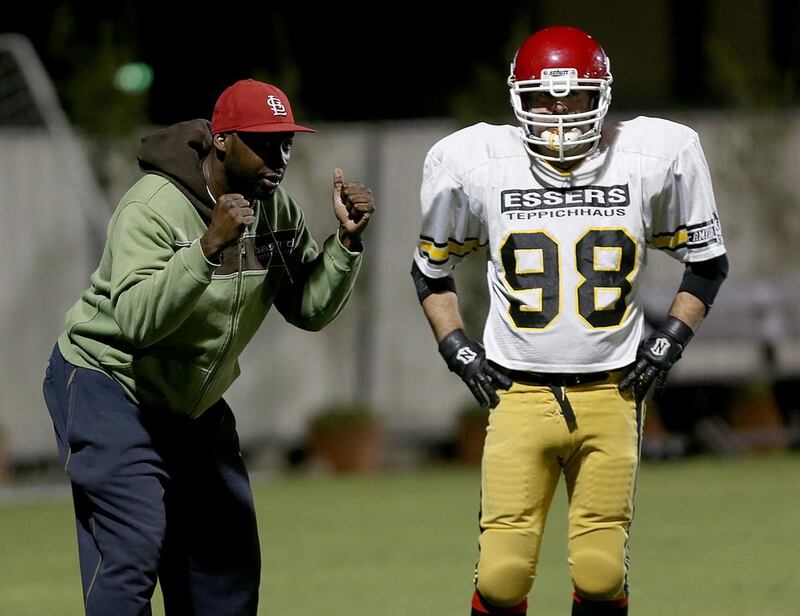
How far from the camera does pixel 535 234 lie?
16.8ft

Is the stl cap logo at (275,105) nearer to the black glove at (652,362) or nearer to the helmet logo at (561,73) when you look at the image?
the helmet logo at (561,73)

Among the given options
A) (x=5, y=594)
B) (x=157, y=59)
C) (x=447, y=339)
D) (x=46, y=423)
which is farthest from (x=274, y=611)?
(x=157, y=59)

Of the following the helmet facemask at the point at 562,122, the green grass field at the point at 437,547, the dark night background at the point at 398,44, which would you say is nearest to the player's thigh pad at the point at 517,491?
the helmet facemask at the point at 562,122

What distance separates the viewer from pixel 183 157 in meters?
5.09

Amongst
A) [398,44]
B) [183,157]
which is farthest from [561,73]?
[398,44]

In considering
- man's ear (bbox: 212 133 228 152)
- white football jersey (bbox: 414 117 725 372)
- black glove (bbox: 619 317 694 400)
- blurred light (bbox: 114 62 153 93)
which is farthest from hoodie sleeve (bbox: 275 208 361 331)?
blurred light (bbox: 114 62 153 93)

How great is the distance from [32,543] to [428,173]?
505 centimetres

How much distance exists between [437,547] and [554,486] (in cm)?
390

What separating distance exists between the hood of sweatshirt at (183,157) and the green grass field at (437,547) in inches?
104

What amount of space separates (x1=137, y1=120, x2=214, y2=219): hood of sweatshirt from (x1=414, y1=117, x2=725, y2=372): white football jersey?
2.44 feet

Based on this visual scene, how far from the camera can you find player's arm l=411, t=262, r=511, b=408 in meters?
5.19

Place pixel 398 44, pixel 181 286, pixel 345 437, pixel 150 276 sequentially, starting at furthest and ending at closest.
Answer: pixel 398 44 → pixel 345 437 → pixel 150 276 → pixel 181 286

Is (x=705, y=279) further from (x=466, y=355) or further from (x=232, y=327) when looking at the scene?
(x=232, y=327)

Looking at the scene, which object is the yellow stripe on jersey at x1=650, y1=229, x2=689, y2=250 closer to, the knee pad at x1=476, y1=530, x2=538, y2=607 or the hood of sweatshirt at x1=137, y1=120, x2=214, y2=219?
the knee pad at x1=476, y1=530, x2=538, y2=607
